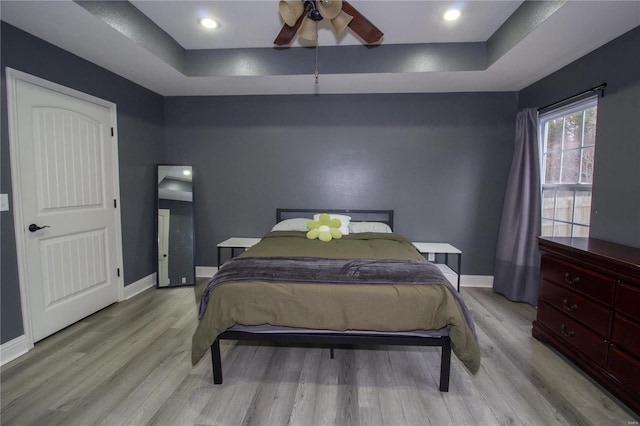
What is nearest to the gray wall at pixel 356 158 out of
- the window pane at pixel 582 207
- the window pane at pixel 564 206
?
the window pane at pixel 564 206

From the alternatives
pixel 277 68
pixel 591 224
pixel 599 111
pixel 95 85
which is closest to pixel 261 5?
pixel 277 68

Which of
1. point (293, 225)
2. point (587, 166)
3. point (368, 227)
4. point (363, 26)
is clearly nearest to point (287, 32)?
point (363, 26)

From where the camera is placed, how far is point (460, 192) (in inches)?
143

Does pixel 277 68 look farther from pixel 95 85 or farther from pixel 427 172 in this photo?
pixel 427 172

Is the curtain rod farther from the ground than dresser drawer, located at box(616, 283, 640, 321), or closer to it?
farther from the ground

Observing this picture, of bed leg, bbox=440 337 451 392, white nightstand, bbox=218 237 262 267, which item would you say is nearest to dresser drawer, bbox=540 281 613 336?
bed leg, bbox=440 337 451 392

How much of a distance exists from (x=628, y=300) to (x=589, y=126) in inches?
69.7

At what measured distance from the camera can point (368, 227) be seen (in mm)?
3361

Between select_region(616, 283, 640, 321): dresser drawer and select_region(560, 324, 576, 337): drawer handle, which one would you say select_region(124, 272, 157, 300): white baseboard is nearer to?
select_region(560, 324, 576, 337): drawer handle

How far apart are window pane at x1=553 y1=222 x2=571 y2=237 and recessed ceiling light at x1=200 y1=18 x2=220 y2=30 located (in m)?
3.87

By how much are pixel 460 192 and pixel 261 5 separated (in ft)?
9.68

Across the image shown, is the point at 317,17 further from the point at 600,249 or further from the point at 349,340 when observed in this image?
the point at 600,249

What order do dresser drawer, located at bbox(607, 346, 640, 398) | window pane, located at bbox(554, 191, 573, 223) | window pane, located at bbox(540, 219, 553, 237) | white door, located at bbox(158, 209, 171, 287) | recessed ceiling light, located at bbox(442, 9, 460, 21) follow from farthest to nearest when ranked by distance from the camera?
1. white door, located at bbox(158, 209, 171, 287)
2. window pane, located at bbox(540, 219, 553, 237)
3. window pane, located at bbox(554, 191, 573, 223)
4. recessed ceiling light, located at bbox(442, 9, 460, 21)
5. dresser drawer, located at bbox(607, 346, 640, 398)

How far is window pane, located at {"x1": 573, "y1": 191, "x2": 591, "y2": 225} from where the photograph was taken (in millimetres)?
2619
